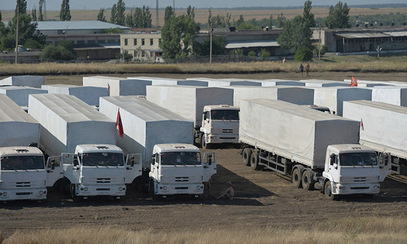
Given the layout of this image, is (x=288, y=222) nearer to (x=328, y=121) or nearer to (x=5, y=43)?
(x=328, y=121)

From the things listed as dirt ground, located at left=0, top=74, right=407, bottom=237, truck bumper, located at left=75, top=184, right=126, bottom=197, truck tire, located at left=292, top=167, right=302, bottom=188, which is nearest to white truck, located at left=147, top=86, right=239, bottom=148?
dirt ground, located at left=0, top=74, right=407, bottom=237

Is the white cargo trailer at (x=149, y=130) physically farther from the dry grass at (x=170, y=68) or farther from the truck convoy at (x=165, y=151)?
the dry grass at (x=170, y=68)

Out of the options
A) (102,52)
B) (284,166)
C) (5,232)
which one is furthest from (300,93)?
(102,52)

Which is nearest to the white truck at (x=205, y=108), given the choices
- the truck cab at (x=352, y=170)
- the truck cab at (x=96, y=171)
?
the truck cab at (x=352, y=170)

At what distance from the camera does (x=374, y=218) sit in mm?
23453

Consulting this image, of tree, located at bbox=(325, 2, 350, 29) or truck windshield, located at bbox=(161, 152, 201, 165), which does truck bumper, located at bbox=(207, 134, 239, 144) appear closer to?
truck windshield, located at bbox=(161, 152, 201, 165)

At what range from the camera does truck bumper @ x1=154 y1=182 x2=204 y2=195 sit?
82.4 ft

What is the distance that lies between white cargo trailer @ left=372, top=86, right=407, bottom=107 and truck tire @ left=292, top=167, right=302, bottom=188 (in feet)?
38.9

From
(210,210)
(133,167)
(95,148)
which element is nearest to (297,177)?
(210,210)

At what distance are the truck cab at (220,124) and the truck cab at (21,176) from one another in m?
13.7

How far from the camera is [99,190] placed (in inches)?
968

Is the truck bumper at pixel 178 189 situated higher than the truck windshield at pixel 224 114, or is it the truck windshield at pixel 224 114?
the truck windshield at pixel 224 114

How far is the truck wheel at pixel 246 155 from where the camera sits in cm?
3322

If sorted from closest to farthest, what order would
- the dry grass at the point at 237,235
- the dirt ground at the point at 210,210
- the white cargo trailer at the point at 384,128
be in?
1. the dry grass at the point at 237,235
2. the dirt ground at the point at 210,210
3. the white cargo trailer at the point at 384,128
